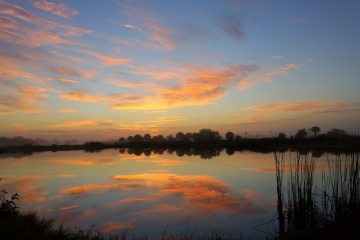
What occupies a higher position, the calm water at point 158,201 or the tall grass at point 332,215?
the tall grass at point 332,215

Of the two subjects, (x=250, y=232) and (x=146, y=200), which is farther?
(x=146, y=200)

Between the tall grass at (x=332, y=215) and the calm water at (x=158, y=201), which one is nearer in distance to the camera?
the tall grass at (x=332, y=215)

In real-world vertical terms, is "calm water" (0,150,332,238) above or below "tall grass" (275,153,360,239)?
below

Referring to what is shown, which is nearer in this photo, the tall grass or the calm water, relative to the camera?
the tall grass

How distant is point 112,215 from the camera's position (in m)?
10.8

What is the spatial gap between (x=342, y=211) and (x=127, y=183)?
40.8 feet

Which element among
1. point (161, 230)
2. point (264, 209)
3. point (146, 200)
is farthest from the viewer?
point (146, 200)

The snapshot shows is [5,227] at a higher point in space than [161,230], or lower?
higher

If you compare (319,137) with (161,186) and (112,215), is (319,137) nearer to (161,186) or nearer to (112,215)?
(161,186)

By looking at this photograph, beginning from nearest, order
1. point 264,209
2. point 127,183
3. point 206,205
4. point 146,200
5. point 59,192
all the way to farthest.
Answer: point 264,209 → point 206,205 → point 146,200 → point 59,192 → point 127,183

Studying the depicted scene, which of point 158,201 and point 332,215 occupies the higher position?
point 332,215

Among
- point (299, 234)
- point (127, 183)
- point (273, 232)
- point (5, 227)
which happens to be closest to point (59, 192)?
point (127, 183)

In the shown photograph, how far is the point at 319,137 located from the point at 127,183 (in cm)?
3004

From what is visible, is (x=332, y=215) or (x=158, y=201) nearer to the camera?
(x=332, y=215)
